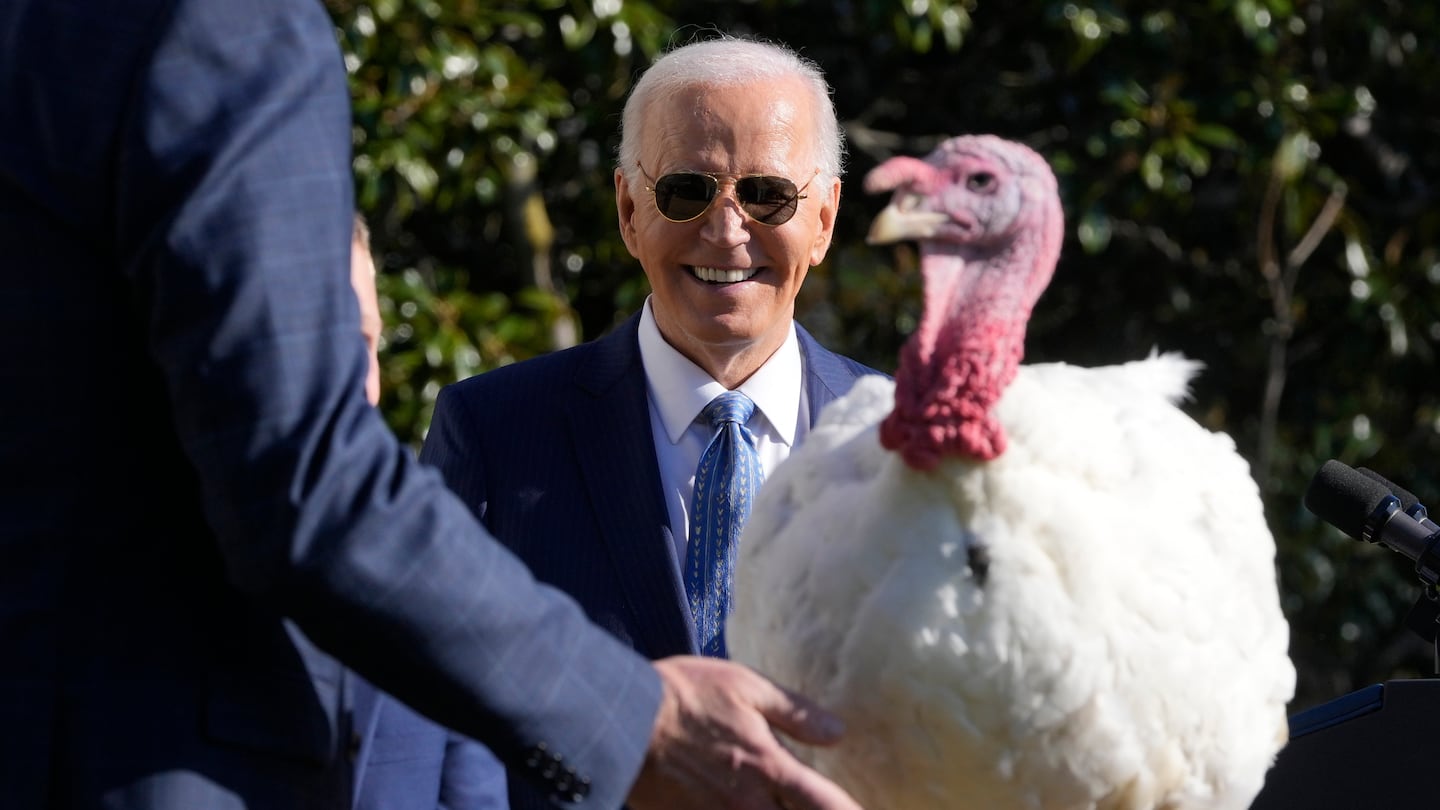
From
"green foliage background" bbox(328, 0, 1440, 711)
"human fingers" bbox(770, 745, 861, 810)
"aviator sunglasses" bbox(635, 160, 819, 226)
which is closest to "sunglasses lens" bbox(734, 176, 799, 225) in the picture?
"aviator sunglasses" bbox(635, 160, 819, 226)

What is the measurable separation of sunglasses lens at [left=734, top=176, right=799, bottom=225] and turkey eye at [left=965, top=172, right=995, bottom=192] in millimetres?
936

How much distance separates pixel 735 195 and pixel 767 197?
0.06 m

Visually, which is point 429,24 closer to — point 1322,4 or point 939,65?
point 939,65

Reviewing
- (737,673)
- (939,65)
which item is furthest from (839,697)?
(939,65)

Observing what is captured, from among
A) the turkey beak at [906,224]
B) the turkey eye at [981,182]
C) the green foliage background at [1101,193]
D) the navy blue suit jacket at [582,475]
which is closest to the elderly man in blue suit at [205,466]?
the turkey beak at [906,224]

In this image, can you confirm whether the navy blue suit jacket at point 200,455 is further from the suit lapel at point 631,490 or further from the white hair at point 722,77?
the white hair at point 722,77

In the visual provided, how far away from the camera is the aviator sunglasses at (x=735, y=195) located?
2.89m

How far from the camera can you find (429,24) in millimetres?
4867

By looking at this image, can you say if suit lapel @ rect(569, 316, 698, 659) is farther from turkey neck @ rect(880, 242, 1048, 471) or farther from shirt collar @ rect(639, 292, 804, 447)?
turkey neck @ rect(880, 242, 1048, 471)

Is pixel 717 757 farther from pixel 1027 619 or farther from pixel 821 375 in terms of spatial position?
pixel 821 375

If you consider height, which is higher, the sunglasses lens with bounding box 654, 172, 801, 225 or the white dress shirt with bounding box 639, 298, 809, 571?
the sunglasses lens with bounding box 654, 172, 801, 225

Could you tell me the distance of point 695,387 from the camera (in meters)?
2.94

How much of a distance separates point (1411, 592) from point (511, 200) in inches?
159

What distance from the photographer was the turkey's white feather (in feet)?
6.13
